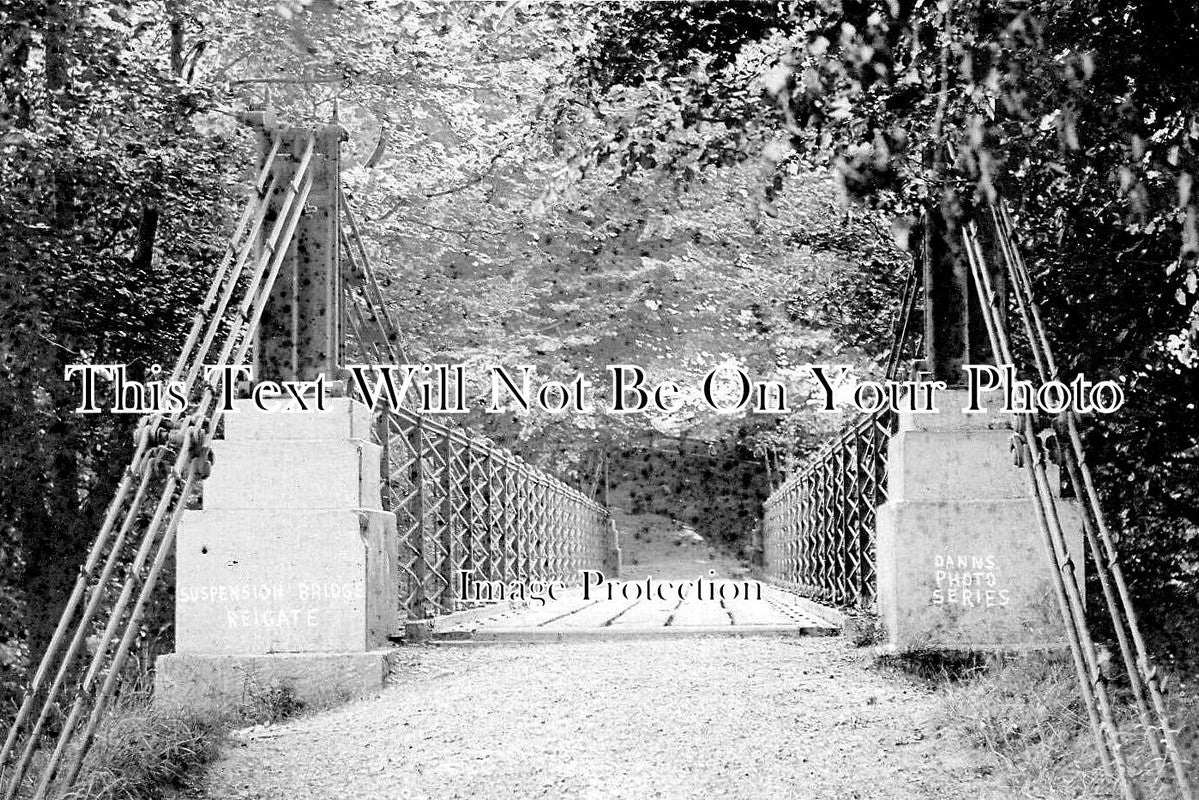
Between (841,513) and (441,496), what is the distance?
→ 3822 millimetres

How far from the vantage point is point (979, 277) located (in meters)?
6.20

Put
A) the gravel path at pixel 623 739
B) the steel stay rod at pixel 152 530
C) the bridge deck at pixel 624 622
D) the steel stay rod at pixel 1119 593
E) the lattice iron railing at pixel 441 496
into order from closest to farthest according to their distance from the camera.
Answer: the steel stay rod at pixel 1119 593
the steel stay rod at pixel 152 530
the gravel path at pixel 623 739
the lattice iron railing at pixel 441 496
the bridge deck at pixel 624 622

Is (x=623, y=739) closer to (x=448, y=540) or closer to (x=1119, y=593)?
(x=1119, y=593)

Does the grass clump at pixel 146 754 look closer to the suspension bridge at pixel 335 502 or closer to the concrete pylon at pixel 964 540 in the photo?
the suspension bridge at pixel 335 502

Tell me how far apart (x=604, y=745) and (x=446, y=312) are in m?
11.6

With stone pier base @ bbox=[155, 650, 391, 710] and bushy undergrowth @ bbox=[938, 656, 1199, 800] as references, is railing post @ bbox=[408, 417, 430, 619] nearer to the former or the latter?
stone pier base @ bbox=[155, 650, 391, 710]

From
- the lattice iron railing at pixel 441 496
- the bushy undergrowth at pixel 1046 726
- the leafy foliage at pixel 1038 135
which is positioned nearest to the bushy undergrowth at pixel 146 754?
the lattice iron railing at pixel 441 496

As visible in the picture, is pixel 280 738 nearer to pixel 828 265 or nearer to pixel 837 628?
pixel 837 628

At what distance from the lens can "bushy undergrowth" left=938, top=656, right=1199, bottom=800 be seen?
492 cm

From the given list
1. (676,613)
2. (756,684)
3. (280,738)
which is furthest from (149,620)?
(756,684)

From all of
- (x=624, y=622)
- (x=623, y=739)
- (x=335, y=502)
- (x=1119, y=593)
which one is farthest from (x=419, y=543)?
(x=1119, y=593)

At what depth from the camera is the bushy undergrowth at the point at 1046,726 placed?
4.92m

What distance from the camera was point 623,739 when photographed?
5.94 m

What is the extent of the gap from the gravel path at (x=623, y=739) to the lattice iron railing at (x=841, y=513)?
235cm
